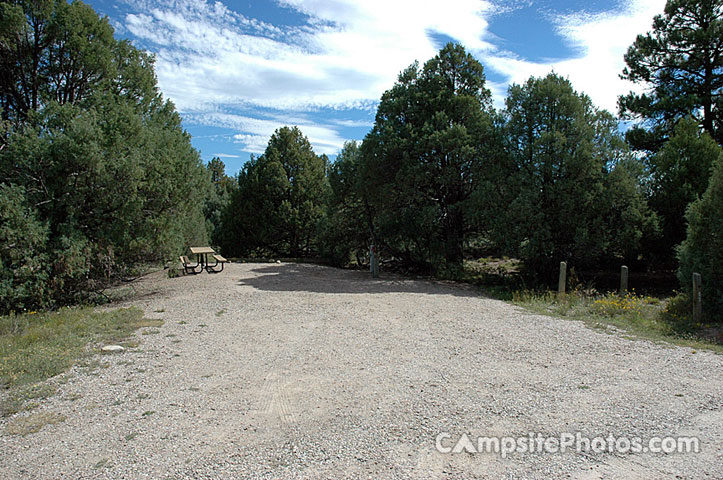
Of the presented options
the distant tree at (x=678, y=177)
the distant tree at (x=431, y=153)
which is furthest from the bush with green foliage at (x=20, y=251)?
the distant tree at (x=678, y=177)

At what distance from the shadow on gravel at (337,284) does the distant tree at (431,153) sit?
207 cm

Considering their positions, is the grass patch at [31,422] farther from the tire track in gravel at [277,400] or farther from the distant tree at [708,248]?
the distant tree at [708,248]

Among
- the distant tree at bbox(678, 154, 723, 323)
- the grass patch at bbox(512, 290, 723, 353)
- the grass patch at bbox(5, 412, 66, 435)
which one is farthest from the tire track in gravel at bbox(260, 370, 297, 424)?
the distant tree at bbox(678, 154, 723, 323)

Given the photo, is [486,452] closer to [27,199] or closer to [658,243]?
[27,199]

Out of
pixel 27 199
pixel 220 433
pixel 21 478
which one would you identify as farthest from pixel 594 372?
pixel 27 199

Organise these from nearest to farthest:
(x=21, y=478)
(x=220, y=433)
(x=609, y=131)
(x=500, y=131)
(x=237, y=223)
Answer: (x=21, y=478), (x=220, y=433), (x=609, y=131), (x=500, y=131), (x=237, y=223)

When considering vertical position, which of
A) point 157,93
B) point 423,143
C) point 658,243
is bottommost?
point 658,243

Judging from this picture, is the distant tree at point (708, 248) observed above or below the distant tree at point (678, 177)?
below

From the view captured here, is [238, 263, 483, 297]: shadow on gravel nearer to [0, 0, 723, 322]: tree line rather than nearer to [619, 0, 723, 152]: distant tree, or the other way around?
[0, 0, 723, 322]: tree line

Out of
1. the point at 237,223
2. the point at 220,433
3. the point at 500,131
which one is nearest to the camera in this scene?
the point at 220,433

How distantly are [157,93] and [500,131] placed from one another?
11677 millimetres

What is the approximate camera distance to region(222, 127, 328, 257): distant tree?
926 inches

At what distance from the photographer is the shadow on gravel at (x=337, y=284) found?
12391 mm

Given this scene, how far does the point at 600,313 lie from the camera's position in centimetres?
928
